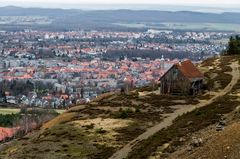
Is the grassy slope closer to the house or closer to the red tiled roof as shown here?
the house

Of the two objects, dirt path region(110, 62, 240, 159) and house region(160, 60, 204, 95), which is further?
house region(160, 60, 204, 95)

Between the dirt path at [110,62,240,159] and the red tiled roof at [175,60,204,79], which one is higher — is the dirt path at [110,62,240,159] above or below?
below

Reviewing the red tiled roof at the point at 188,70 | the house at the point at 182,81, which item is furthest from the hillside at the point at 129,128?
the red tiled roof at the point at 188,70

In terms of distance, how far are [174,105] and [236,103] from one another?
11825mm

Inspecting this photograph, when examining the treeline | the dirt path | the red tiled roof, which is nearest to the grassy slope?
the dirt path

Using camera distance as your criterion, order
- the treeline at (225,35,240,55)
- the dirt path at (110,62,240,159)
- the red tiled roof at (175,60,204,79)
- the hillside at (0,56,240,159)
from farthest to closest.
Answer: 1. the treeline at (225,35,240,55)
2. the red tiled roof at (175,60,204,79)
3. the dirt path at (110,62,240,159)
4. the hillside at (0,56,240,159)

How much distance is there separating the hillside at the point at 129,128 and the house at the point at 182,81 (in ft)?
10.8

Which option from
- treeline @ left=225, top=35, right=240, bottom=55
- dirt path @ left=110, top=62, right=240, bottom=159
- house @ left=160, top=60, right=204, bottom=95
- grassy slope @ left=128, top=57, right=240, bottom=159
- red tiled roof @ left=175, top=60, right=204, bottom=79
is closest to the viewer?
grassy slope @ left=128, top=57, right=240, bottom=159

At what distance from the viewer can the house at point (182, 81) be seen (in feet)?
237

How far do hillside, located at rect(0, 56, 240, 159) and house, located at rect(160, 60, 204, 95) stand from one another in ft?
10.8

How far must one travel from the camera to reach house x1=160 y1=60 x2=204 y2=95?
72375 millimetres

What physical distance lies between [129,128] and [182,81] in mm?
23991

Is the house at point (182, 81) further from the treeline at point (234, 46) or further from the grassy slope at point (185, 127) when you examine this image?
the treeline at point (234, 46)

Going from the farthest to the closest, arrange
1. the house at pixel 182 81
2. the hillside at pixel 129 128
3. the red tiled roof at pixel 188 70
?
the red tiled roof at pixel 188 70
the house at pixel 182 81
the hillside at pixel 129 128
